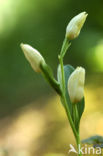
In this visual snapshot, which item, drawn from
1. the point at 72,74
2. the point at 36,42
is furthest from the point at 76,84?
the point at 36,42

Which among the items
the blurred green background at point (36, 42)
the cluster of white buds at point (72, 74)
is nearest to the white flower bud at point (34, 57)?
the cluster of white buds at point (72, 74)

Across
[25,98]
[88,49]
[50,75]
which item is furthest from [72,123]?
[25,98]

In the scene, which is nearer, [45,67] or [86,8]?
[45,67]

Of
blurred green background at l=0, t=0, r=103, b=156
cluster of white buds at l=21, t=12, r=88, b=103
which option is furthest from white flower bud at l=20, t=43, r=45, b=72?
blurred green background at l=0, t=0, r=103, b=156

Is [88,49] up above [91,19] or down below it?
below

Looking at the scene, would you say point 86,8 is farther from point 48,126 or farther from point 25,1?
point 48,126

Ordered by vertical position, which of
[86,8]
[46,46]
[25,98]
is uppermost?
[86,8]

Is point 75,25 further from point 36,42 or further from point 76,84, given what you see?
point 36,42

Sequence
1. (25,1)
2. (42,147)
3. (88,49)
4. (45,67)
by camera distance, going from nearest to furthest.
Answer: (45,67), (42,147), (88,49), (25,1)

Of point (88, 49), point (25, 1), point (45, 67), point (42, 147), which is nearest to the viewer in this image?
point (45, 67)
